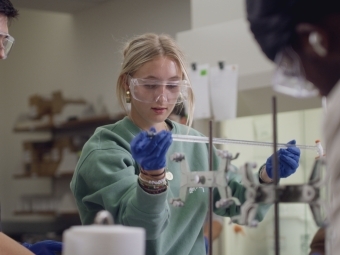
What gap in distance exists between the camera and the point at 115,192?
5.39 feet

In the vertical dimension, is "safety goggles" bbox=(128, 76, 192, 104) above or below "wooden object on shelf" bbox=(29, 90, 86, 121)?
above

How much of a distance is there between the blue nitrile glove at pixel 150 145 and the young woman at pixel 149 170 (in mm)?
68

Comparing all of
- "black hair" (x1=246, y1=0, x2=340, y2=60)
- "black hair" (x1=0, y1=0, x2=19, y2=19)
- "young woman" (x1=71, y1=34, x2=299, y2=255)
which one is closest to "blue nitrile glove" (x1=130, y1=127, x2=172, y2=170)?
"young woman" (x1=71, y1=34, x2=299, y2=255)

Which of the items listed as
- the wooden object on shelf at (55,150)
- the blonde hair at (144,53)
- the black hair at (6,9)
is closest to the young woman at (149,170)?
the blonde hair at (144,53)

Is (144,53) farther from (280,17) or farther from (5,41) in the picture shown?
(280,17)

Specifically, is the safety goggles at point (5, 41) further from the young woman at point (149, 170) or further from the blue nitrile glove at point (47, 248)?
the blue nitrile glove at point (47, 248)

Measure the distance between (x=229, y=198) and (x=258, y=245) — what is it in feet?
8.34

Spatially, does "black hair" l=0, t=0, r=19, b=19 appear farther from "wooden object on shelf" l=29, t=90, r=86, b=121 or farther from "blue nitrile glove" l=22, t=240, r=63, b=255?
"wooden object on shelf" l=29, t=90, r=86, b=121

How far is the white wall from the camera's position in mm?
5532

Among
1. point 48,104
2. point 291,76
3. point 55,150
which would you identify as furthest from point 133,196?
point 48,104

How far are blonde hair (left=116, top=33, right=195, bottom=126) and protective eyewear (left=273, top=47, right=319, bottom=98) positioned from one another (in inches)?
34.4

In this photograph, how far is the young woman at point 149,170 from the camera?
5.06ft

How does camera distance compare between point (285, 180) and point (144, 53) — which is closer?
point (144, 53)

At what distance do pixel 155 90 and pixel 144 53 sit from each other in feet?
0.38
